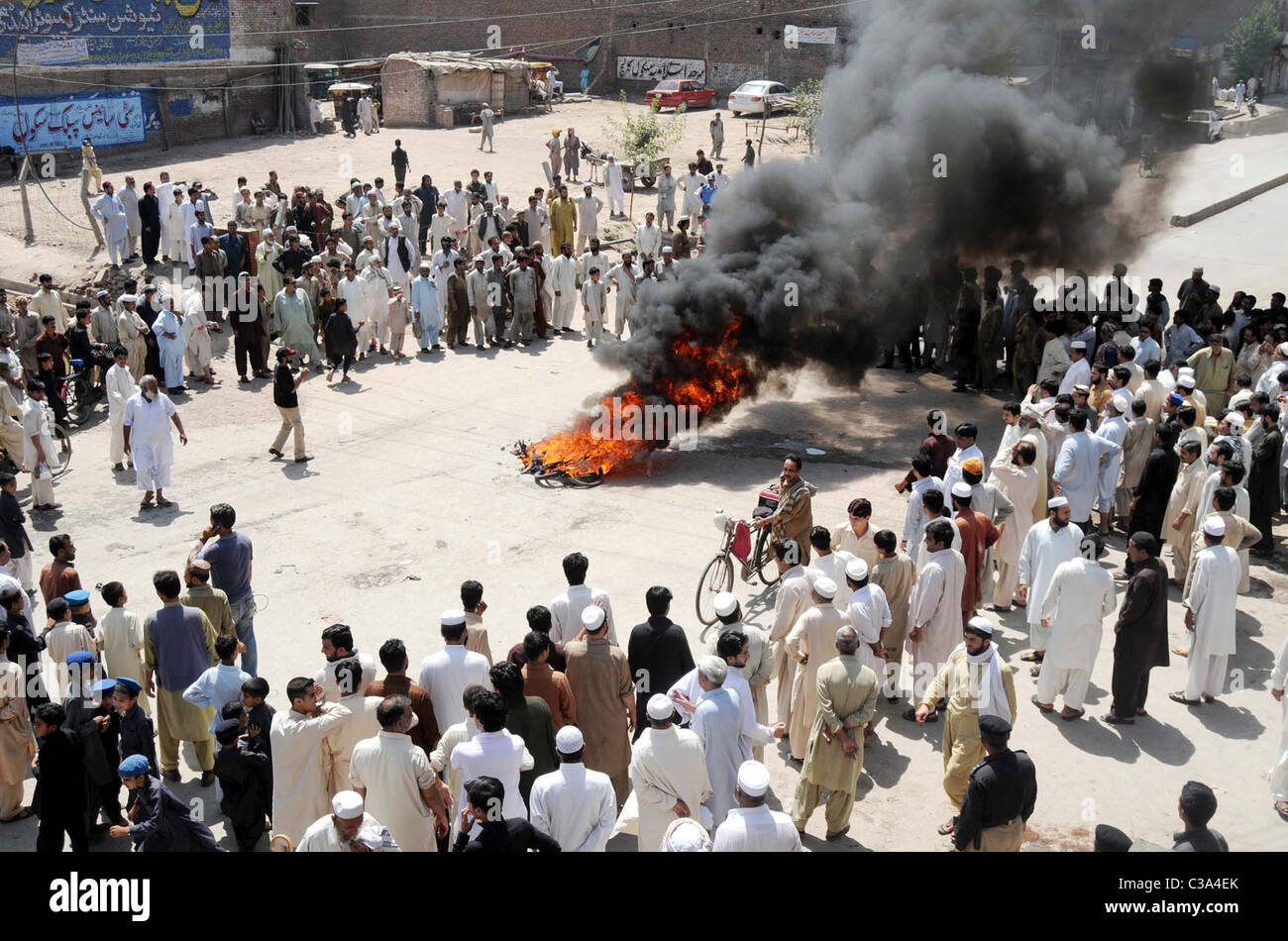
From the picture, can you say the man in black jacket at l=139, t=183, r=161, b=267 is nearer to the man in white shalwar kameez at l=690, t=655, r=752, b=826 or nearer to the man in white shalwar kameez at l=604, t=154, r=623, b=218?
the man in white shalwar kameez at l=604, t=154, r=623, b=218

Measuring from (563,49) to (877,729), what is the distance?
38787 millimetres

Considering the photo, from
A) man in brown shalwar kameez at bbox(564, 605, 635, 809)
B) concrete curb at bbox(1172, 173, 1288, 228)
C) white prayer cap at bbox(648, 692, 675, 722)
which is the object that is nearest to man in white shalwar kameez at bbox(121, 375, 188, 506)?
man in brown shalwar kameez at bbox(564, 605, 635, 809)

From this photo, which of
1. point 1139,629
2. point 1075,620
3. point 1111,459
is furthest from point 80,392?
point 1139,629

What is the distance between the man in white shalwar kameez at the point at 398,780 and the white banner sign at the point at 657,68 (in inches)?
1469

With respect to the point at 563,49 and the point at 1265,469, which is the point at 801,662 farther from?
the point at 563,49

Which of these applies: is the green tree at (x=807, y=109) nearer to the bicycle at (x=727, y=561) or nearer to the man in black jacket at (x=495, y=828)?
the bicycle at (x=727, y=561)

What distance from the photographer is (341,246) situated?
18.9m

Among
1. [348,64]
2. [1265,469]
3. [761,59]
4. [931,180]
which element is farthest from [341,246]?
[761,59]

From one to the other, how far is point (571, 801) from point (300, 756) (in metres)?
1.52

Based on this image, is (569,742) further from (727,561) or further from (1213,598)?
(1213,598)

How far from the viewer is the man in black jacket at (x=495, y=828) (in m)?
4.96

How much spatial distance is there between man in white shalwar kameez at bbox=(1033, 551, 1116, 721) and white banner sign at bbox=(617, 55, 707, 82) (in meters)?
34.9

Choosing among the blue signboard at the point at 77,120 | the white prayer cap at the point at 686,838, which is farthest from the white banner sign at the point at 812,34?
the white prayer cap at the point at 686,838

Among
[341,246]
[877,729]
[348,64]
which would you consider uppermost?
[348,64]
